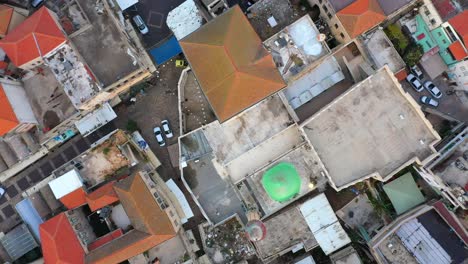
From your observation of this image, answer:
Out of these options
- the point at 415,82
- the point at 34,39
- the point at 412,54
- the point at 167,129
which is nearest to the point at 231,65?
the point at 167,129

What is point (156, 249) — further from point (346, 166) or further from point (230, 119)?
point (346, 166)

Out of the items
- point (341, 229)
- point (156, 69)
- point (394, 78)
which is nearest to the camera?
point (394, 78)

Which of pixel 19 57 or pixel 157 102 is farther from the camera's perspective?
pixel 157 102

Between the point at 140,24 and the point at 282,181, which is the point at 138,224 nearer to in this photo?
the point at 282,181

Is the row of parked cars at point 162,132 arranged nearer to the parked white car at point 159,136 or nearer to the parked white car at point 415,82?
the parked white car at point 159,136

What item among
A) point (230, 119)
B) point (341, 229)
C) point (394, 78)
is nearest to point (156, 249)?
point (230, 119)

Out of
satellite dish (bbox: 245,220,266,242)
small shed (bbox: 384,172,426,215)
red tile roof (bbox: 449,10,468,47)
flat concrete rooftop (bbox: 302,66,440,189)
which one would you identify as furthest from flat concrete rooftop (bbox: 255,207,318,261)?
red tile roof (bbox: 449,10,468,47)
